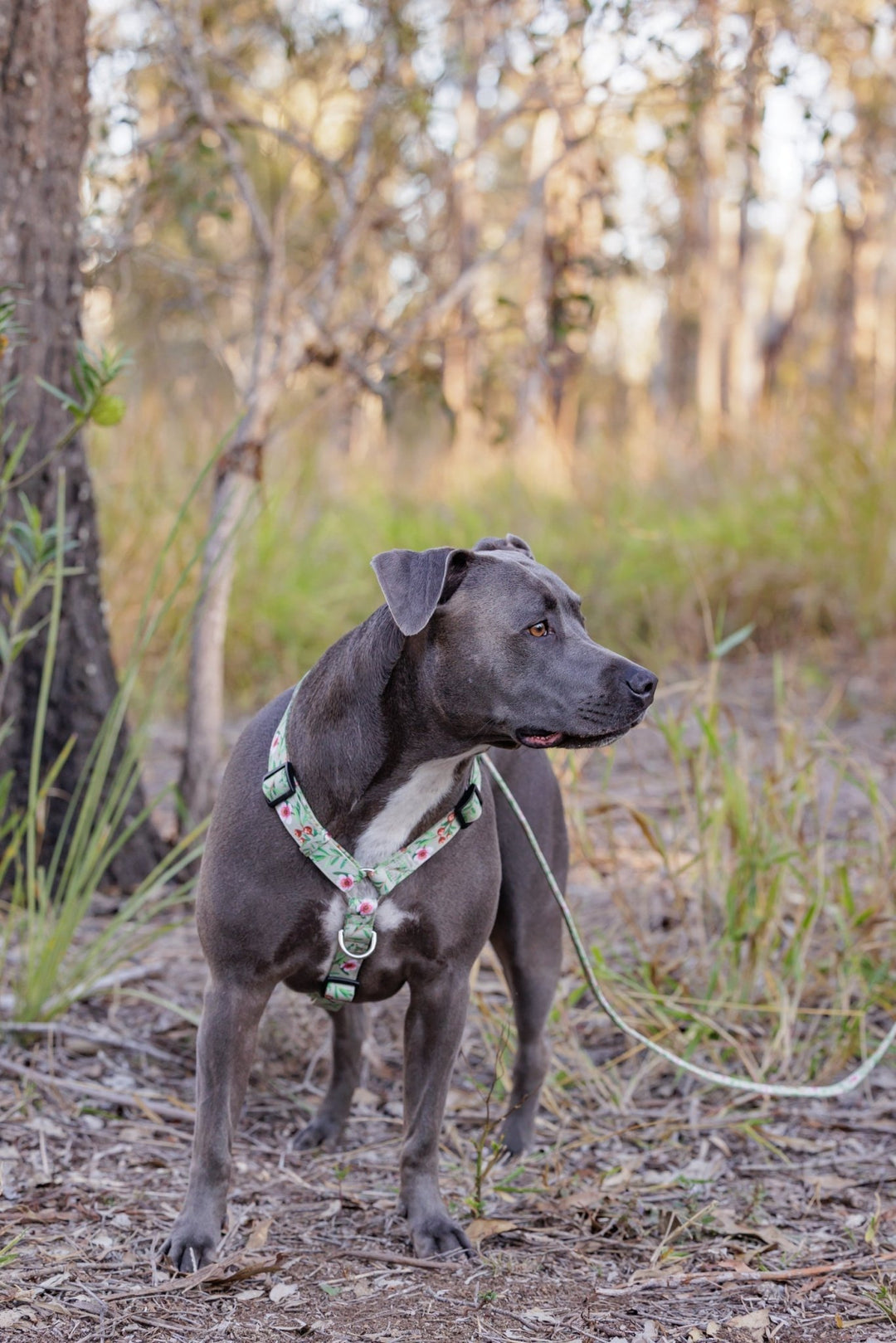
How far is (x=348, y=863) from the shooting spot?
2627mm

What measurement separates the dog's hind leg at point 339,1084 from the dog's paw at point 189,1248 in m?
0.69

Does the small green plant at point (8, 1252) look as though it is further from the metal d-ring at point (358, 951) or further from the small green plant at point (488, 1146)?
the small green plant at point (488, 1146)

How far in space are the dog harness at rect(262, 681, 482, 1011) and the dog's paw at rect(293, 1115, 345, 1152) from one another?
0.78 metres

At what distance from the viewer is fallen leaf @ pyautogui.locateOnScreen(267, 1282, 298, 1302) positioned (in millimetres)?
2539

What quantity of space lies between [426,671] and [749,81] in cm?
338

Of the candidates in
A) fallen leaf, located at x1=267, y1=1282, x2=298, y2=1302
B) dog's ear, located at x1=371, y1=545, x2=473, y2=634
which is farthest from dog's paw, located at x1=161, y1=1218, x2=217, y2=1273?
dog's ear, located at x1=371, y1=545, x2=473, y2=634

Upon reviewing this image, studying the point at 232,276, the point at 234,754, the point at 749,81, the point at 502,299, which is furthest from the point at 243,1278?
the point at 749,81

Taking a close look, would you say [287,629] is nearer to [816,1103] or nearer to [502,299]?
[502,299]

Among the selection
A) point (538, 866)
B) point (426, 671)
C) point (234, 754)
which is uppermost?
point (426, 671)

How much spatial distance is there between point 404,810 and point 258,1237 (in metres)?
0.91

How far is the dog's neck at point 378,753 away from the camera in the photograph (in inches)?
105

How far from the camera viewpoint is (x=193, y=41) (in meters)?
4.74

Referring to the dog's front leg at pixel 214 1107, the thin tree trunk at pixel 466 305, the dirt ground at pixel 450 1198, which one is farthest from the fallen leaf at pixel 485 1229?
the thin tree trunk at pixel 466 305

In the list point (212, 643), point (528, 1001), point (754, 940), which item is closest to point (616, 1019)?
point (528, 1001)
